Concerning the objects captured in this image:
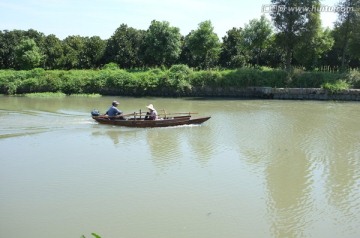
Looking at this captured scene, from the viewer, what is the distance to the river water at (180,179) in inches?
345

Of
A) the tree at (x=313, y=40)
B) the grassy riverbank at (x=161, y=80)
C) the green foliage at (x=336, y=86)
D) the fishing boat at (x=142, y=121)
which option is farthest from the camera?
the tree at (x=313, y=40)

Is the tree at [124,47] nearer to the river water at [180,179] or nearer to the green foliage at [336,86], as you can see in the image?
the green foliage at [336,86]

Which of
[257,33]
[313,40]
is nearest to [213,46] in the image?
[257,33]

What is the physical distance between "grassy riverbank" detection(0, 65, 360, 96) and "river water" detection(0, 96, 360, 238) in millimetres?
12764

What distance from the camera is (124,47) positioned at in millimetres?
44062

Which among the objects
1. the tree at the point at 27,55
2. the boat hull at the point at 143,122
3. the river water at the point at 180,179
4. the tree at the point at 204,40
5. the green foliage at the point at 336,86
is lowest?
the river water at the point at 180,179

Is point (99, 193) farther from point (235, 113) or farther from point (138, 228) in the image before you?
point (235, 113)

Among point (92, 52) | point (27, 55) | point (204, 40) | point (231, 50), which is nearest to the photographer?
point (204, 40)

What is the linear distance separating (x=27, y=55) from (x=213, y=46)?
1935 cm

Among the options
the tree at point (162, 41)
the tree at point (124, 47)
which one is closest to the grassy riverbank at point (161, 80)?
the tree at point (162, 41)

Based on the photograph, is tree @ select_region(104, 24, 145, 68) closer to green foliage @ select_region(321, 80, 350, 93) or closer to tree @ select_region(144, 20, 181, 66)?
tree @ select_region(144, 20, 181, 66)

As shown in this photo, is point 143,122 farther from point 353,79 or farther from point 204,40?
point 353,79

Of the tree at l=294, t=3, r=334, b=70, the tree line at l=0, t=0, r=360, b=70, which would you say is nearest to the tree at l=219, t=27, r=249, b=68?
the tree line at l=0, t=0, r=360, b=70

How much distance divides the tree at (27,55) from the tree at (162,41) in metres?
12.0
